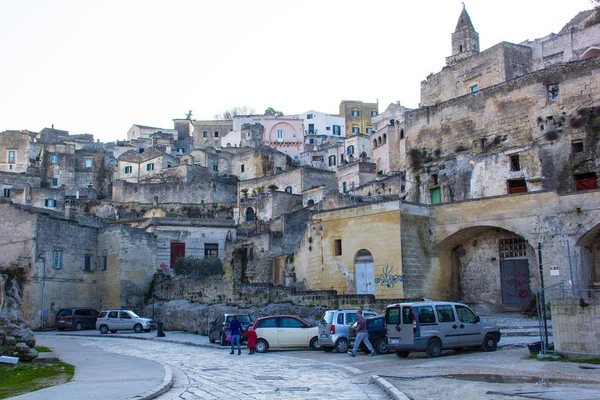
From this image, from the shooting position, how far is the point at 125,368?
53.4 feet

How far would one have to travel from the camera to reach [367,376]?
46.9ft

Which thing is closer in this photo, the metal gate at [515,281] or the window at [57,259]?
the metal gate at [515,281]

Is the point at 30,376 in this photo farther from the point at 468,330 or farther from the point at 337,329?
the point at 468,330

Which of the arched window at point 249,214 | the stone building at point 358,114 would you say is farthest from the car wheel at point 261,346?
the stone building at point 358,114

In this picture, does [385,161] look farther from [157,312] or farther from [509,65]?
[157,312]

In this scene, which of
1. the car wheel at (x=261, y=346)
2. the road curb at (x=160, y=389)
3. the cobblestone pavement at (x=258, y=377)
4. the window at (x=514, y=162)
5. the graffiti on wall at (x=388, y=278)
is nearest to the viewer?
the road curb at (x=160, y=389)

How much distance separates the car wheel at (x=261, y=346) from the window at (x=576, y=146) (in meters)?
22.0

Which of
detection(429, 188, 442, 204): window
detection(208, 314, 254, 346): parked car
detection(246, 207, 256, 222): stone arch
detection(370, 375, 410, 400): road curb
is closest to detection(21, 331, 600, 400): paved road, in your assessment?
detection(370, 375, 410, 400): road curb

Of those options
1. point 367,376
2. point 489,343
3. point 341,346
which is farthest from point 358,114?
point 367,376

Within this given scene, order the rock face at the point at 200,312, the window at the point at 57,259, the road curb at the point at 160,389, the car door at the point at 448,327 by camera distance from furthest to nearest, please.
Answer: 1. the window at the point at 57,259
2. the rock face at the point at 200,312
3. the car door at the point at 448,327
4. the road curb at the point at 160,389

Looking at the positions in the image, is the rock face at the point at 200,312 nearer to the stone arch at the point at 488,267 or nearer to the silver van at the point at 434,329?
the stone arch at the point at 488,267

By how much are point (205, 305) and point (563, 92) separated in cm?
2285

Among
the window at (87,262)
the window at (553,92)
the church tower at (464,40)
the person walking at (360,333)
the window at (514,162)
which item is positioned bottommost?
the person walking at (360,333)

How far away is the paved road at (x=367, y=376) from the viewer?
Answer: 11.3 meters
